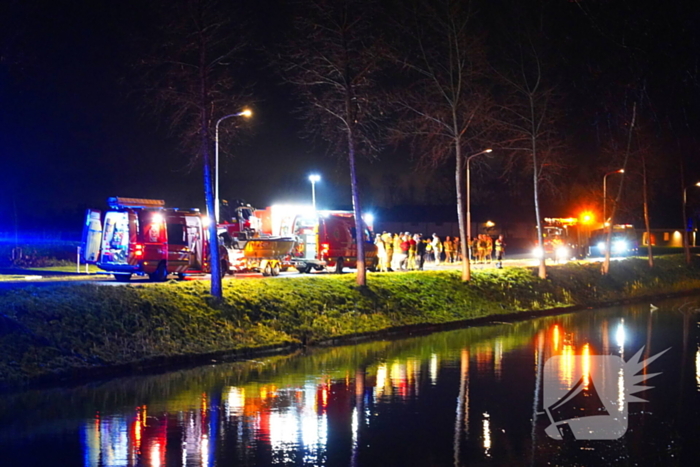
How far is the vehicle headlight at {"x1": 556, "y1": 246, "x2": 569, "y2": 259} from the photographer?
63250 millimetres

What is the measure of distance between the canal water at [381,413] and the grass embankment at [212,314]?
132 centimetres

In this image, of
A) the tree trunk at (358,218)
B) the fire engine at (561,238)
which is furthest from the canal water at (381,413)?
the fire engine at (561,238)

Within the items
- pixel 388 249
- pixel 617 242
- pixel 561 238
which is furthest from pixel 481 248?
pixel 617 242

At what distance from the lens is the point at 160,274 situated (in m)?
27.4

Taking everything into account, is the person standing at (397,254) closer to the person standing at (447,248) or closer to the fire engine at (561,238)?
the person standing at (447,248)

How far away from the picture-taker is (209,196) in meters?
23.3

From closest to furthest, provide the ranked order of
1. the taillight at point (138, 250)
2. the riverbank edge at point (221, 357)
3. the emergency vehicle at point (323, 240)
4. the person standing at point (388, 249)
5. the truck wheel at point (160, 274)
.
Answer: the riverbank edge at point (221, 357) → the taillight at point (138, 250) → the truck wheel at point (160, 274) → the emergency vehicle at point (323, 240) → the person standing at point (388, 249)

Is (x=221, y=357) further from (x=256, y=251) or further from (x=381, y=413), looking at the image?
(x=256, y=251)

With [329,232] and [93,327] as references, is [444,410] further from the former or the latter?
[329,232]

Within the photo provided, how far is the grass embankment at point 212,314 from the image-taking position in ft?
59.1

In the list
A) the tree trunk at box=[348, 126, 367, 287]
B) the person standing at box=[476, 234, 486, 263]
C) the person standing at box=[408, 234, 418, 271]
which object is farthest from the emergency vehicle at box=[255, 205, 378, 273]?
the person standing at box=[476, 234, 486, 263]

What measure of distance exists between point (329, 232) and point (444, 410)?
72.9ft

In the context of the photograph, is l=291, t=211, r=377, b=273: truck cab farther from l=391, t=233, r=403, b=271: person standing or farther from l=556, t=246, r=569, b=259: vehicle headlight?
l=556, t=246, r=569, b=259: vehicle headlight

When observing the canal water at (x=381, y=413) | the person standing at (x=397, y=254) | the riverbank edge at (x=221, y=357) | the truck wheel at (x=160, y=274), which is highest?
the person standing at (x=397, y=254)
